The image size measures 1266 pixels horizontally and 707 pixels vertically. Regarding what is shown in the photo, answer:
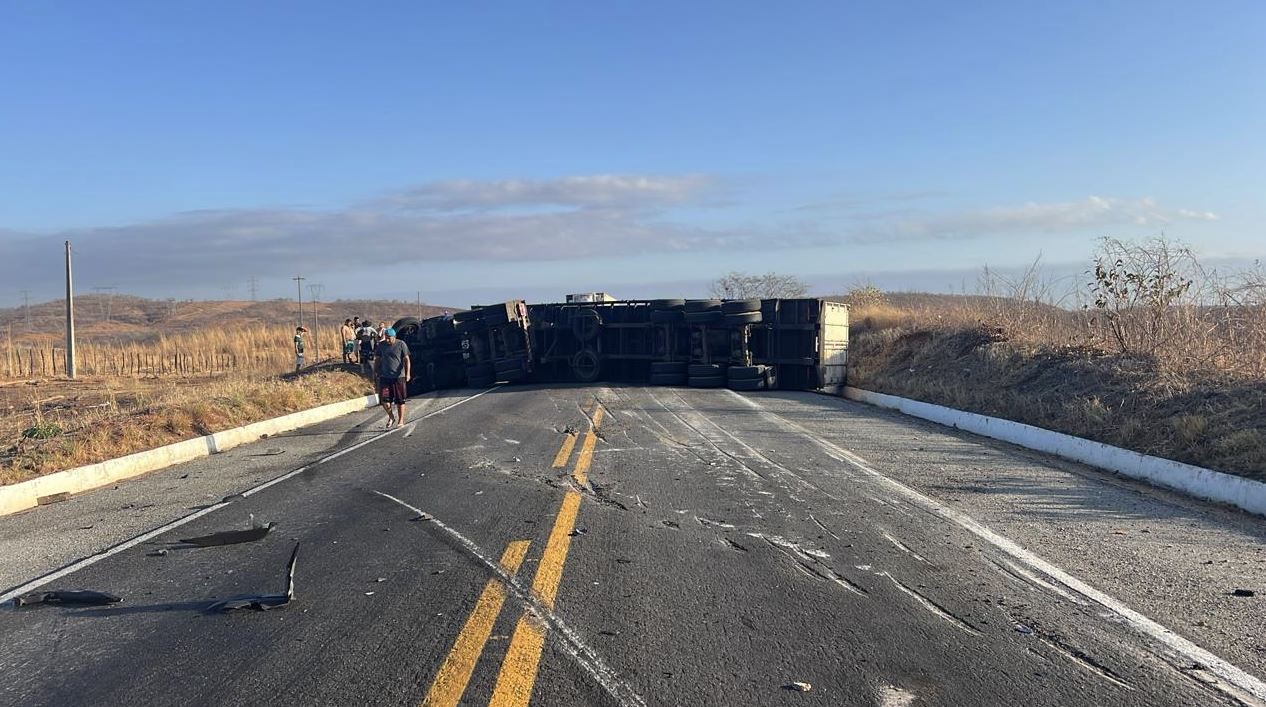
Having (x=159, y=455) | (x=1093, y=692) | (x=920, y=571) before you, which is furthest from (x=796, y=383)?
(x=1093, y=692)

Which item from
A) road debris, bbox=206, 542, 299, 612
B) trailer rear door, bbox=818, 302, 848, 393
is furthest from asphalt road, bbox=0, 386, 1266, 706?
trailer rear door, bbox=818, 302, 848, 393

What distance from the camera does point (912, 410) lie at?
61.5 feet

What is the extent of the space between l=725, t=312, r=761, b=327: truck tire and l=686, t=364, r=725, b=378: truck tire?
4.27ft

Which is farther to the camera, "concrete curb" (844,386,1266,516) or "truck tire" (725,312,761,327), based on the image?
"truck tire" (725,312,761,327)

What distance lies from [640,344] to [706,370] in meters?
2.77

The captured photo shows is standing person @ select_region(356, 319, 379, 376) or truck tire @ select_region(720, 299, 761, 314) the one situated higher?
truck tire @ select_region(720, 299, 761, 314)

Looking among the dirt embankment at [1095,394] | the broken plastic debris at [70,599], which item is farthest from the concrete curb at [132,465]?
the dirt embankment at [1095,394]

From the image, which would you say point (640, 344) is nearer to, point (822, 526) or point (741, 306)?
point (741, 306)

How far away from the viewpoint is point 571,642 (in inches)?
188

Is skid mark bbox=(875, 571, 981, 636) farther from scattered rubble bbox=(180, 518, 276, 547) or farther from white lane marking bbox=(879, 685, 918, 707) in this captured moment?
scattered rubble bbox=(180, 518, 276, 547)

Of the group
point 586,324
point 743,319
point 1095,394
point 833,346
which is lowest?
point 1095,394

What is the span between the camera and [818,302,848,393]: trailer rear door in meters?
23.9

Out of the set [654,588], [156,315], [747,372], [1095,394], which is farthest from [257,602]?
[156,315]

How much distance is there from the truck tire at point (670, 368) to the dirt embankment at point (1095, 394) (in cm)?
490
